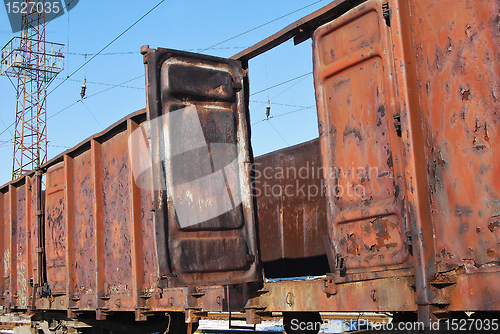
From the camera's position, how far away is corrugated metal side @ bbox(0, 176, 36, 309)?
841 cm

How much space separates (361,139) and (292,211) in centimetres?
346

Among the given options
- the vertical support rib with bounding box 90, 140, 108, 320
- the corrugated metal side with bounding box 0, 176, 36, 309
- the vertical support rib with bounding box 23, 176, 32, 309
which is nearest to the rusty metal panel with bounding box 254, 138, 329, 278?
the vertical support rib with bounding box 90, 140, 108, 320

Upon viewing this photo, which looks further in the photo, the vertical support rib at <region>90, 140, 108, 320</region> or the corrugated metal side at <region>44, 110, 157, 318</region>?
the vertical support rib at <region>90, 140, 108, 320</region>

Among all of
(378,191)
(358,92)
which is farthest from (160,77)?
(378,191)

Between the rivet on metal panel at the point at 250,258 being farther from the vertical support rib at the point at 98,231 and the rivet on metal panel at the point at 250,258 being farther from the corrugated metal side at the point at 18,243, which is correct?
the corrugated metal side at the point at 18,243

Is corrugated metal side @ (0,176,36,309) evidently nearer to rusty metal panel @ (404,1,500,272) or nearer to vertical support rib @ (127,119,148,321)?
vertical support rib @ (127,119,148,321)

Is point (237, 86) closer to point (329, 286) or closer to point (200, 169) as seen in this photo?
point (200, 169)

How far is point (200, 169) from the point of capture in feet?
12.7

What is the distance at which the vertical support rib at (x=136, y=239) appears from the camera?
516 cm

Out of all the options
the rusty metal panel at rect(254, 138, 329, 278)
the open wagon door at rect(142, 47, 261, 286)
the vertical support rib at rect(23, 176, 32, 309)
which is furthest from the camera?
the vertical support rib at rect(23, 176, 32, 309)

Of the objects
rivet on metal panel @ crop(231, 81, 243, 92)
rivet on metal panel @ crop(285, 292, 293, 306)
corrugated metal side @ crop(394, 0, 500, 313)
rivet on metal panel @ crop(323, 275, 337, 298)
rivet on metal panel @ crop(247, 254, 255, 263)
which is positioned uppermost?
rivet on metal panel @ crop(231, 81, 243, 92)

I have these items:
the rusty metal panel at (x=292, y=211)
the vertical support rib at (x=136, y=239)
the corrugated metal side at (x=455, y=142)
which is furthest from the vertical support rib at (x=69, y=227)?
the corrugated metal side at (x=455, y=142)

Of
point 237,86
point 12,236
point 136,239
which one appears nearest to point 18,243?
point 12,236

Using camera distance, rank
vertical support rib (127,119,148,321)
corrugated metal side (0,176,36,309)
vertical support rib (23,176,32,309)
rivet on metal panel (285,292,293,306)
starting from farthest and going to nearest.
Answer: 1. corrugated metal side (0,176,36,309)
2. vertical support rib (23,176,32,309)
3. vertical support rib (127,119,148,321)
4. rivet on metal panel (285,292,293,306)
